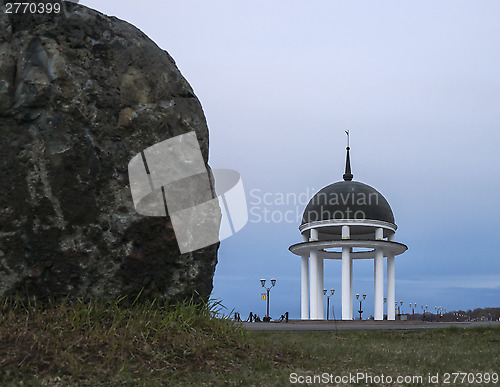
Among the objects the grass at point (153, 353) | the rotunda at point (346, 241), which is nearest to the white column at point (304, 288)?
the rotunda at point (346, 241)

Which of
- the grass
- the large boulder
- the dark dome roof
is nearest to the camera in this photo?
the grass

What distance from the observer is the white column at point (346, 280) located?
39594 millimetres

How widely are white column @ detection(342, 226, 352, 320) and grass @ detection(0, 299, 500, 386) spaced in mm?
27868

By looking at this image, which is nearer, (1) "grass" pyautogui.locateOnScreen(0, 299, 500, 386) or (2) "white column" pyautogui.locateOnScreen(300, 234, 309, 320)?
(1) "grass" pyautogui.locateOnScreen(0, 299, 500, 386)

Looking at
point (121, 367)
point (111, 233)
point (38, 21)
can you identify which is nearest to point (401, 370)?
point (121, 367)

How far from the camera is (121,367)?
8.48 metres

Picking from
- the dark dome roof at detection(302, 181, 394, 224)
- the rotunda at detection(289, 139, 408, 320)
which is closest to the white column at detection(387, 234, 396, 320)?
the rotunda at detection(289, 139, 408, 320)

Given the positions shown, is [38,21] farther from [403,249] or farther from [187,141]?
[403,249]

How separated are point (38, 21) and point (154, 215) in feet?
13.7

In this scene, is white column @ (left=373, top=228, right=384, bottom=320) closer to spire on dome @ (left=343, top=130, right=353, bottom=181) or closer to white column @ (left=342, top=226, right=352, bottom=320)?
white column @ (left=342, top=226, right=352, bottom=320)

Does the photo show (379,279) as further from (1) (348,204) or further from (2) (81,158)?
(2) (81,158)

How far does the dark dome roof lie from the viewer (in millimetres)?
39906

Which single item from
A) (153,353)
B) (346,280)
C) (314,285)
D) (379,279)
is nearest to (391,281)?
(379,279)

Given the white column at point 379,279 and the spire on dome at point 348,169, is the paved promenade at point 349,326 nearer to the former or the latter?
the white column at point 379,279
